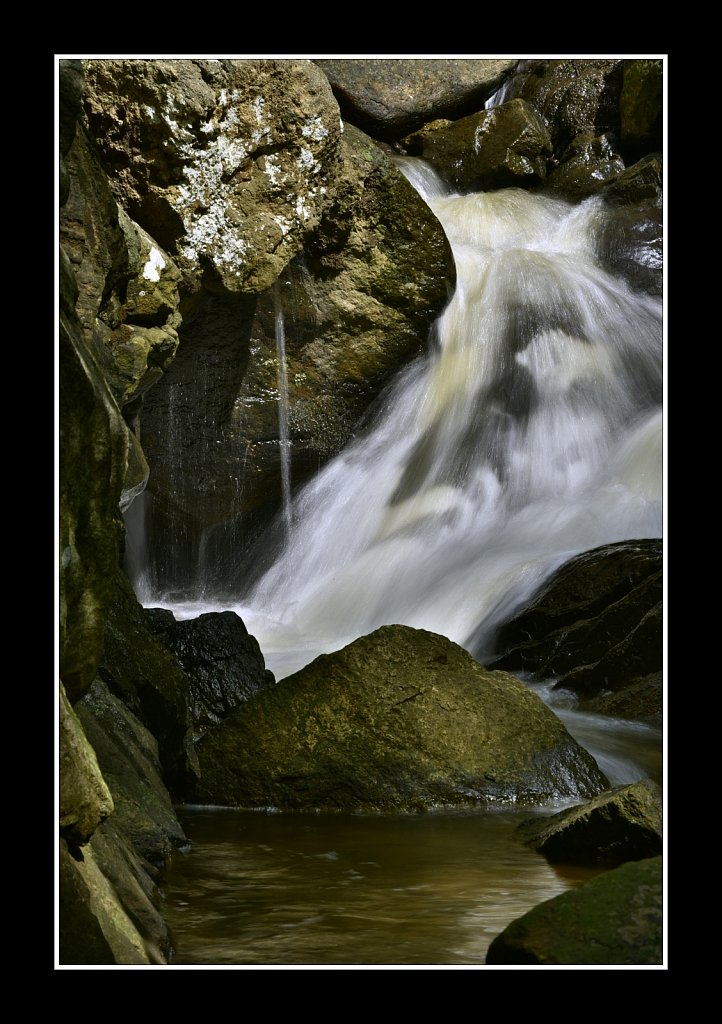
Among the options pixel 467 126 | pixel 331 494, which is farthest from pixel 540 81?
pixel 331 494

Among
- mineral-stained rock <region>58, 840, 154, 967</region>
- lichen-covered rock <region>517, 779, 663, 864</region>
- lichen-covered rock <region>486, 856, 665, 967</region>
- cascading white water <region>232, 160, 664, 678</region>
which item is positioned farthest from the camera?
cascading white water <region>232, 160, 664, 678</region>

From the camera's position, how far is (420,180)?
14188mm

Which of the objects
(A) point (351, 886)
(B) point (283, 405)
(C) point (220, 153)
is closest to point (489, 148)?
(B) point (283, 405)

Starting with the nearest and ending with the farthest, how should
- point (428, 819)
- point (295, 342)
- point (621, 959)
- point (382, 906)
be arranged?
1. point (621, 959)
2. point (382, 906)
3. point (428, 819)
4. point (295, 342)

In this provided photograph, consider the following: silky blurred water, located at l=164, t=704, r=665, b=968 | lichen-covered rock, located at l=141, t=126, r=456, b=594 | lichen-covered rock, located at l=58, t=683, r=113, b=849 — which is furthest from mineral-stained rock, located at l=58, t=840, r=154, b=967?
lichen-covered rock, located at l=141, t=126, r=456, b=594

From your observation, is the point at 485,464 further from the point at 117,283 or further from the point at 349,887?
the point at 349,887

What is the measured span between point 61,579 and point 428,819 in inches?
115

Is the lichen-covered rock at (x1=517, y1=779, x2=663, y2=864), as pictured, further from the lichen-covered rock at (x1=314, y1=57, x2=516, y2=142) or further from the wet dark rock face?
the lichen-covered rock at (x1=314, y1=57, x2=516, y2=142)

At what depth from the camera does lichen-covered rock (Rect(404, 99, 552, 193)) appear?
Answer: 47.3 feet

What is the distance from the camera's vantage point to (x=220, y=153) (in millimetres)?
8539

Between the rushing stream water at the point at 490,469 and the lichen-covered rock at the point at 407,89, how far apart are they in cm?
73

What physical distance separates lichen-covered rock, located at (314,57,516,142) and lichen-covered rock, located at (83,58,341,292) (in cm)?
424

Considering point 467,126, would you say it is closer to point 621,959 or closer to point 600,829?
point 600,829

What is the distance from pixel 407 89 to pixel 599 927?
13.1 metres
